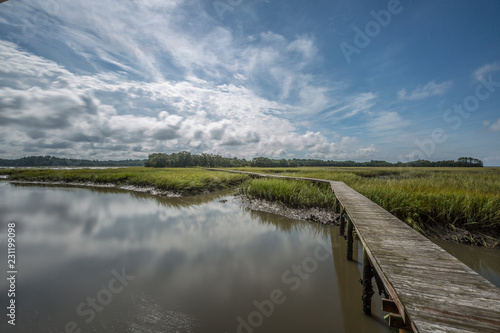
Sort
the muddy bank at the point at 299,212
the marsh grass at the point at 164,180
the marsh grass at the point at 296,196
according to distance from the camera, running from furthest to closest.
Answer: the marsh grass at the point at 164,180, the marsh grass at the point at 296,196, the muddy bank at the point at 299,212

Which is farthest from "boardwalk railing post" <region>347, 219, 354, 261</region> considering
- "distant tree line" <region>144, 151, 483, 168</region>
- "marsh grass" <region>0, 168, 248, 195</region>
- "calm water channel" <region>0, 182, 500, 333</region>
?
"distant tree line" <region>144, 151, 483, 168</region>

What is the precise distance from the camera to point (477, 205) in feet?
18.6

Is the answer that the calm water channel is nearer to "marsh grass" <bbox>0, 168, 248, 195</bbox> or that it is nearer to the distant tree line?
"marsh grass" <bbox>0, 168, 248, 195</bbox>

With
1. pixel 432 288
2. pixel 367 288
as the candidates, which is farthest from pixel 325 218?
pixel 432 288

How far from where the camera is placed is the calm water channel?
261 centimetres

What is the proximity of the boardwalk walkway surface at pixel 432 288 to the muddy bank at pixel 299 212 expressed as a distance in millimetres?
4723

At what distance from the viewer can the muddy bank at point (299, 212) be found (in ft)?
24.0

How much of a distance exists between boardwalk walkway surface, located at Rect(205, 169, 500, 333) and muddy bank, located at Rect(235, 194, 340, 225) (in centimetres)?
472

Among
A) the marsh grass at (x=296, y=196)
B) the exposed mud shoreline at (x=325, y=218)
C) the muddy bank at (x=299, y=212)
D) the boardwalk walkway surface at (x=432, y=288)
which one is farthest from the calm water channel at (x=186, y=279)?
the marsh grass at (x=296, y=196)

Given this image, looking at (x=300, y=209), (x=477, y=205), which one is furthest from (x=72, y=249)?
(x=477, y=205)

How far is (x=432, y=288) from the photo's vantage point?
1571 millimetres

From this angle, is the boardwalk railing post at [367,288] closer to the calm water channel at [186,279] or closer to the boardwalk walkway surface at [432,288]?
the calm water channel at [186,279]

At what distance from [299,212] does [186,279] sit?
548cm

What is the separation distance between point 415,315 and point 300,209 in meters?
7.14
